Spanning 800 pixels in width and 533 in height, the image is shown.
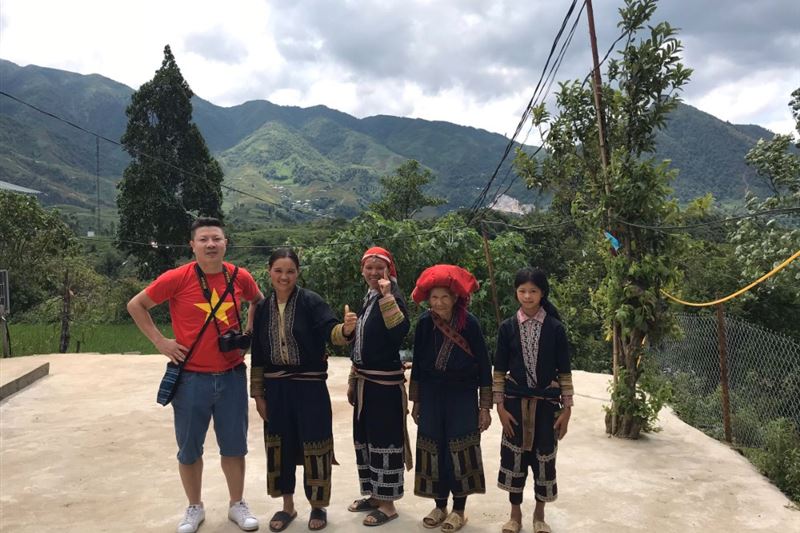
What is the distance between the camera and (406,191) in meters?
28.3

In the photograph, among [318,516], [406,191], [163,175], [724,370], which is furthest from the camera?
[406,191]

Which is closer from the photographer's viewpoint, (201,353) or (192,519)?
(201,353)

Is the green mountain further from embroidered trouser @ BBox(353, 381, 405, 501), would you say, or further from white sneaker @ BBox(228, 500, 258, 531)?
white sneaker @ BBox(228, 500, 258, 531)

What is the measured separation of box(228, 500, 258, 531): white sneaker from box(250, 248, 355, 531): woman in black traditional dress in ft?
0.32

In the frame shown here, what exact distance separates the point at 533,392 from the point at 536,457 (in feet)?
1.11

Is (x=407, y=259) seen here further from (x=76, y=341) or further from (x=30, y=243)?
(x=30, y=243)

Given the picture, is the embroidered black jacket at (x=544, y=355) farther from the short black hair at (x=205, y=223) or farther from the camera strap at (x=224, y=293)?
the short black hair at (x=205, y=223)

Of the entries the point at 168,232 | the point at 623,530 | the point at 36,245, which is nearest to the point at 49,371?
the point at 623,530

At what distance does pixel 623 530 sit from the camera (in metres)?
3.07

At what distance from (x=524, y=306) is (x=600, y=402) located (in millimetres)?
3536

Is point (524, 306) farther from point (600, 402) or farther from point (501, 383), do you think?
point (600, 402)

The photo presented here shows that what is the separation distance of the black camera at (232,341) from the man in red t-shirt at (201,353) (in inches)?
1.4

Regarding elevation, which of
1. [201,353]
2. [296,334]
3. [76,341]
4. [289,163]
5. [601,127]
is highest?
[289,163]

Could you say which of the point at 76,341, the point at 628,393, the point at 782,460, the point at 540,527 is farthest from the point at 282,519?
the point at 76,341
